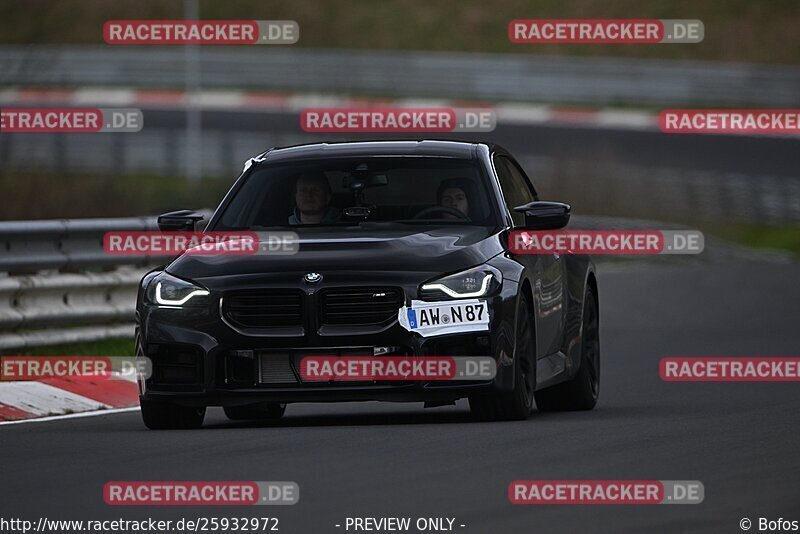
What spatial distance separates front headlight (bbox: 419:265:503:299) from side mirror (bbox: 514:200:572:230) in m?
0.90

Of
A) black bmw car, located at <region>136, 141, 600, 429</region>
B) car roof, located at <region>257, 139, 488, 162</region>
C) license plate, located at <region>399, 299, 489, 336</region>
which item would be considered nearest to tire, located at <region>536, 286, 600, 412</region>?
black bmw car, located at <region>136, 141, 600, 429</region>

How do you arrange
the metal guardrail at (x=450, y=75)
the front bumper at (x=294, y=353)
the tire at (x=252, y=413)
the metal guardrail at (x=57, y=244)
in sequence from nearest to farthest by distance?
the front bumper at (x=294, y=353)
the tire at (x=252, y=413)
the metal guardrail at (x=57, y=244)
the metal guardrail at (x=450, y=75)

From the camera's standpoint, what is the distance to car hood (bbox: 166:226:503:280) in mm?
10797

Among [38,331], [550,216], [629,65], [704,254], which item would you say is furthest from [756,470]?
[629,65]

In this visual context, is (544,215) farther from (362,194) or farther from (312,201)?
(312,201)

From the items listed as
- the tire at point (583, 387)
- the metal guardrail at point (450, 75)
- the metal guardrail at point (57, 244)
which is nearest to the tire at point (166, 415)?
the tire at point (583, 387)

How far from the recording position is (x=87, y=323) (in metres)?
15.7

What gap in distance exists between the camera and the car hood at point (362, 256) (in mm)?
10797

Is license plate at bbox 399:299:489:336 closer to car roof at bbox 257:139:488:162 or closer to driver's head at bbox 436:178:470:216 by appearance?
driver's head at bbox 436:178:470:216

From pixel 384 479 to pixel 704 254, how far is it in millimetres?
19727

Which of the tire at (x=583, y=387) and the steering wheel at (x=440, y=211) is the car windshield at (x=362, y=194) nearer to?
the steering wheel at (x=440, y=211)

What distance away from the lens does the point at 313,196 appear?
464 inches

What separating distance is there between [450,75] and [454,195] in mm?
37649

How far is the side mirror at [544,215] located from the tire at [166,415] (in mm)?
2027
